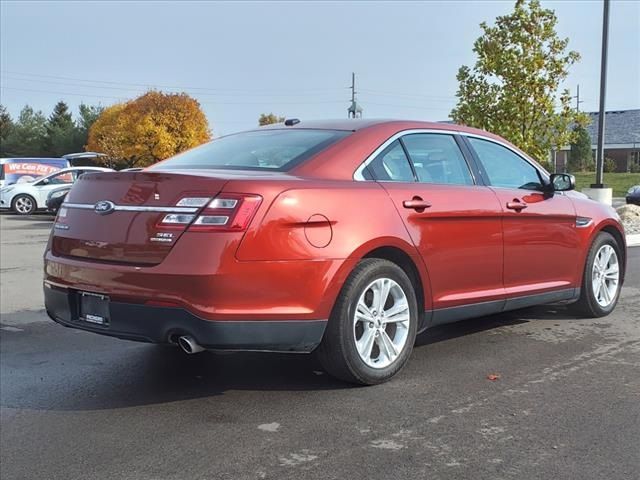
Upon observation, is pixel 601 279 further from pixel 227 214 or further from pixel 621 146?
pixel 621 146

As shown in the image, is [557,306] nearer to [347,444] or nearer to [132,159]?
[347,444]

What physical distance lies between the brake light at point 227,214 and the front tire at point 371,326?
741 millimetres

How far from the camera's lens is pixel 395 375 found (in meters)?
4.38

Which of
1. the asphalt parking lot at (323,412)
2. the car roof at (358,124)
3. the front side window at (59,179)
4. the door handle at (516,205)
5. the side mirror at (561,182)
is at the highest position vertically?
the car roof at (358,124)

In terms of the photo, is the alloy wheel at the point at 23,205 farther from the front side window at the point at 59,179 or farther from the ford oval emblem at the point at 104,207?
the ford oval emblem at the point at 104,207

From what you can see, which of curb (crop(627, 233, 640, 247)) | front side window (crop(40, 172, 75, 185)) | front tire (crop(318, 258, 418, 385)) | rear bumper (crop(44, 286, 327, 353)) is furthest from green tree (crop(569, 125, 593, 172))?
rear bumper (crop(44, 286, 327, 353))

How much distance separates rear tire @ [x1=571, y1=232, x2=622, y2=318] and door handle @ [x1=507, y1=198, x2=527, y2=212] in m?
1.08

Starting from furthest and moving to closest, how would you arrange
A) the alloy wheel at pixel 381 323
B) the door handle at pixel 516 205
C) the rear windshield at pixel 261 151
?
the door handle at pixel 516 205
the rear windshield at pixel 261 151
the alloy wheel at pixel 381 323

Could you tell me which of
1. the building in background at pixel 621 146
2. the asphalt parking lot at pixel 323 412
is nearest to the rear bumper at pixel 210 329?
the asphalt parking lot at pixel 323 412

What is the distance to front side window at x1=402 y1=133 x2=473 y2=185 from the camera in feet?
15.4

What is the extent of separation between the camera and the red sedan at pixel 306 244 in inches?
142

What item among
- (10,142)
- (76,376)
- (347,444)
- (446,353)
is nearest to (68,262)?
(76,376)

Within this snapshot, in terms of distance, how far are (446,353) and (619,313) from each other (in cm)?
230

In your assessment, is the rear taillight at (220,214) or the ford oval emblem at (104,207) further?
the ford oval emblem at (104,207)
